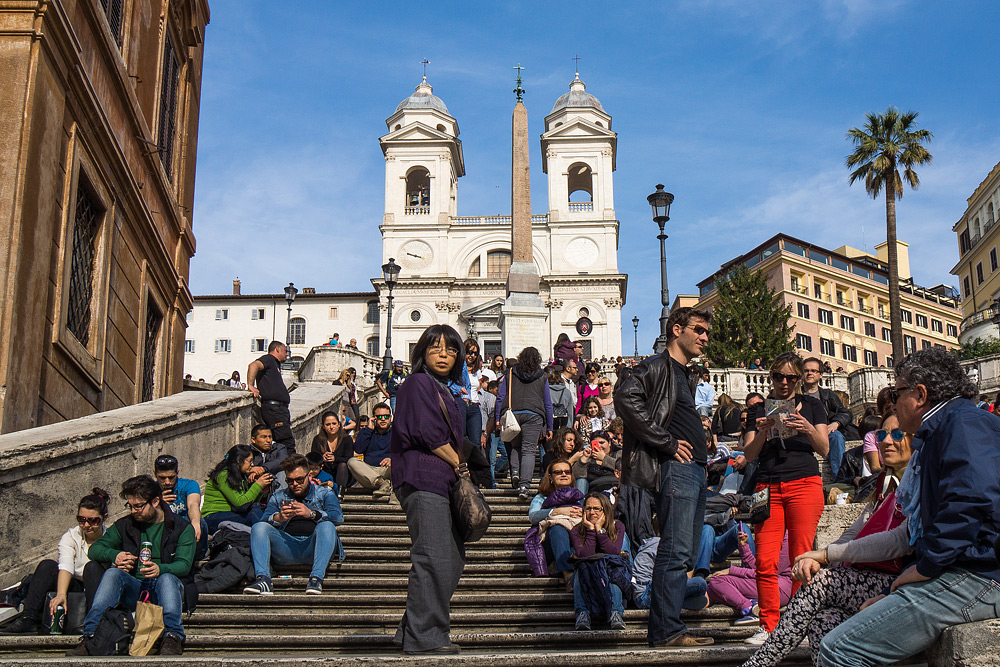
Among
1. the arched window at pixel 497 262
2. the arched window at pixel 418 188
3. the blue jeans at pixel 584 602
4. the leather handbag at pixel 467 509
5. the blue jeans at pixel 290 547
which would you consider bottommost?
the blue jeans at pixel 584 602

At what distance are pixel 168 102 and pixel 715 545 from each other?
38.7 ft

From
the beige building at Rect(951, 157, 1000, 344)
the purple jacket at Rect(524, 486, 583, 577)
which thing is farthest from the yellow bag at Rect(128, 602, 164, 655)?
the beige building at Rect(951, 157, 1000, 344)

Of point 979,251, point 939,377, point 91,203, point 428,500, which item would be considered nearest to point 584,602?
point 428,500

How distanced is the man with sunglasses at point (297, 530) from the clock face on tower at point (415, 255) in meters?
63.7

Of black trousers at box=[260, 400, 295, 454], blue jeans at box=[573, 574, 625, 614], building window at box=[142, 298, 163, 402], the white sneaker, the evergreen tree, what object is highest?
the evergreen tree

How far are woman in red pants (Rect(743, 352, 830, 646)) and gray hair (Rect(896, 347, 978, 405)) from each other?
2.26 m

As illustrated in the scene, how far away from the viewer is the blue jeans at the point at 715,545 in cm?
797

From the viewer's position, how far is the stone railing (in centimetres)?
670

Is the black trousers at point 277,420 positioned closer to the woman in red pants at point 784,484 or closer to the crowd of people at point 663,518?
the crowd of people at point 663,518

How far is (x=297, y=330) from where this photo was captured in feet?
260

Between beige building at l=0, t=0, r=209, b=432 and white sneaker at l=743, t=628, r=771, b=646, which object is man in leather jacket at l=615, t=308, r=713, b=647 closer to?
white sneaker at l=743, t=628, r=771, b=646

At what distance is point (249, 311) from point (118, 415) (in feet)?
238

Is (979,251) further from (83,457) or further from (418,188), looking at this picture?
(83,457)

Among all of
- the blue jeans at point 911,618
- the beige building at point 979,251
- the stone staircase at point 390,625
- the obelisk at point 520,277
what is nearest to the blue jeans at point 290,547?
the stone staircase at point 390,625
